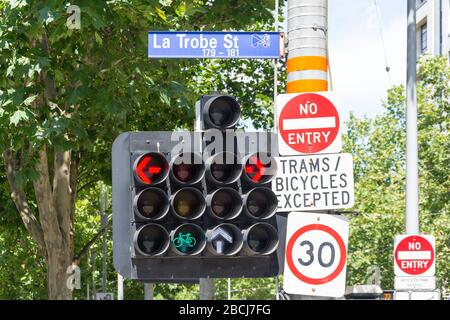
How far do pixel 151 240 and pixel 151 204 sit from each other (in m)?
0.24

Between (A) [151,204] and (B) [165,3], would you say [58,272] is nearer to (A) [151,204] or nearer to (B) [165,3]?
(B) [165,3]

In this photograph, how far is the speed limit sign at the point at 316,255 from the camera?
738 cm

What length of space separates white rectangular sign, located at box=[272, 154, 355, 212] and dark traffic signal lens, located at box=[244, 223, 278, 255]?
0.88ft

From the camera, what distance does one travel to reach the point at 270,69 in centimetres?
2905

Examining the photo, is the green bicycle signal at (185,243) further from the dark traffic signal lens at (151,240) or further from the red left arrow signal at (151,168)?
the red left arrow signal at (151,168)

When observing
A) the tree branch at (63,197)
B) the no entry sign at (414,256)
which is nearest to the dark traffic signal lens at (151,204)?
the no entry sign at (414,256)

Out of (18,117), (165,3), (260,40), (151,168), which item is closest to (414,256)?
(165,3)

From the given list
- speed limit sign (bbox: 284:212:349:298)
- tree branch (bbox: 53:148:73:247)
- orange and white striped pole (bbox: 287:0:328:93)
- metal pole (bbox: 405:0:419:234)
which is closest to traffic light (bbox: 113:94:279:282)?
speed limit sign (bbox: 284:212:349:298)

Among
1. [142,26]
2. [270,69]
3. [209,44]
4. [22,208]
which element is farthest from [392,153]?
[209,44]

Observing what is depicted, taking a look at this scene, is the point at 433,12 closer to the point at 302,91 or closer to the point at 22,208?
the point at 22,208

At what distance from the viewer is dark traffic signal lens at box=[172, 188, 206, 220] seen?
7629mm

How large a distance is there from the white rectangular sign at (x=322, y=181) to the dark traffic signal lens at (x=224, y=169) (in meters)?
0.38

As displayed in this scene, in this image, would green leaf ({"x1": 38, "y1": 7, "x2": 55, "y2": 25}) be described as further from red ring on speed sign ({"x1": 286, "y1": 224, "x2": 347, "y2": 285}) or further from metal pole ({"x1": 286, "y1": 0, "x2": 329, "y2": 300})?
red ring on speed sign ({"x1": 286, "y1": 224, "x2": 347, "y2": 285})
